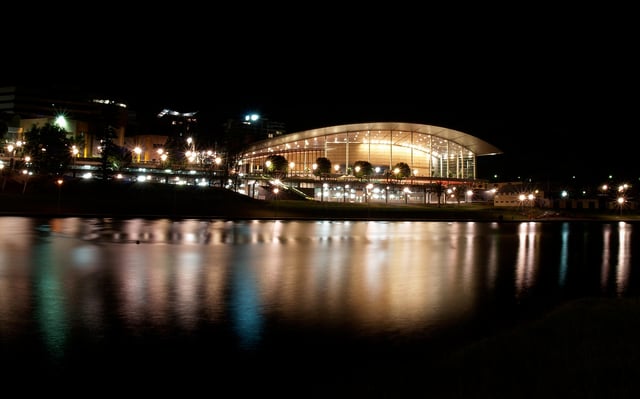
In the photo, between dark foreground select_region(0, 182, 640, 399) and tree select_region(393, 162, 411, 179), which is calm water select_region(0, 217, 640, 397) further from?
tree select_region(393, 162, 411, 179)

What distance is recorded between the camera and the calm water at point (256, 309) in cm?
579

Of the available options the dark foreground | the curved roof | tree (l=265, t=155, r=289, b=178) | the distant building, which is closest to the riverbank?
tree (l=265, t=155, r=289, b=178)

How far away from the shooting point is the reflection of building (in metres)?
80.8

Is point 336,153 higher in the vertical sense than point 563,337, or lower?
higher

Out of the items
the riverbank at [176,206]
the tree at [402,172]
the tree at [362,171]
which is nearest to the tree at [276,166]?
the tree at [362,171]

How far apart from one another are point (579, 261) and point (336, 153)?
69.4 meters

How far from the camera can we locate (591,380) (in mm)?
4863

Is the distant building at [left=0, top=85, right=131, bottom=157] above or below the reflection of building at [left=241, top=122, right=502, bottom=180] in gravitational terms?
above

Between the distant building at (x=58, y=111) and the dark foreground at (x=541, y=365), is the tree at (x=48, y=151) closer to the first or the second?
the distant building at (x=58, y=111)

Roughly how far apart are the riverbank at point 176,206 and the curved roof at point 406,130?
28.4 metres

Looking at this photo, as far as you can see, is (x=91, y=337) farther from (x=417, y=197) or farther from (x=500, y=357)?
(x=417, y=197)

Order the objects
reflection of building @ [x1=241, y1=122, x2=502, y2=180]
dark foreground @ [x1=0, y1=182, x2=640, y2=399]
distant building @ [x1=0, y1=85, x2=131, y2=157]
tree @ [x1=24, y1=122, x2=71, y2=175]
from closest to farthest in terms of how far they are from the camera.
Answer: dark foreground @ [x1=0, y1=182, x2=640, y2=399]
tree @ [x1=24, y1=122, x2=71, y2=175]
reflection of building @ [x1=241, y1=122, x2=502, y2=180]
distant building @ [x1=0, y1=85, x2=131, y2=157]

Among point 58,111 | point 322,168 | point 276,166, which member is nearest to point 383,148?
point 322,168

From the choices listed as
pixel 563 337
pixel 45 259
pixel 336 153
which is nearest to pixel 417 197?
pixel 336 153
